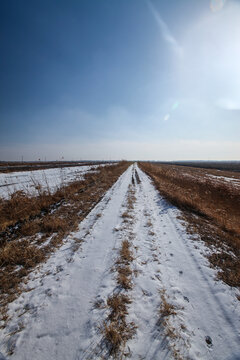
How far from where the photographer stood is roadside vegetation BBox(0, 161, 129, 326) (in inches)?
105

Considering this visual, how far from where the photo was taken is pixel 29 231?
13.4 ft

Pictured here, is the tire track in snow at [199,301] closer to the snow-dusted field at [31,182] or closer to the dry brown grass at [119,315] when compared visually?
the dry brown grass at [119,315]

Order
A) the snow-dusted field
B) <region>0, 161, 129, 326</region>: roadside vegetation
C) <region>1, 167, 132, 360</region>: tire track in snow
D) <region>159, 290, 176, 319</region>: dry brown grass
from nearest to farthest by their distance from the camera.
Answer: <region>1, 167, 132, 360</region>: tire track in snow → <region>159, 290, 176, 319</region>: dry brown grass → <region>0, 161, 129, 326</region>: roadside vegetation → the snow-dusted field

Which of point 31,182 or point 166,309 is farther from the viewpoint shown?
point 31,182

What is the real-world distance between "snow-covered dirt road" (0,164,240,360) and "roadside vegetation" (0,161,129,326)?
0.30 meters

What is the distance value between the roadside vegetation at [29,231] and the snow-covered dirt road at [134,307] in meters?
0.30

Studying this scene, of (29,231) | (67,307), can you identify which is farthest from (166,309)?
(29,231)

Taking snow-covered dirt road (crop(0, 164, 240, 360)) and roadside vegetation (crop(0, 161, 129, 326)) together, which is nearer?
snow-covered dirt road (crop(0, 164, 240, 360))

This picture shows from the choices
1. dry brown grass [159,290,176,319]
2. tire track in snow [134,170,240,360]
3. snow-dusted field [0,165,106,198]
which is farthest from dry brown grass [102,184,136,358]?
snow-dusted field [0,165,106,198]

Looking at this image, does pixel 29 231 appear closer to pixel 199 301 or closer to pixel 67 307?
Result: pixel 67 307

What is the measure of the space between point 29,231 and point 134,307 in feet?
11.8

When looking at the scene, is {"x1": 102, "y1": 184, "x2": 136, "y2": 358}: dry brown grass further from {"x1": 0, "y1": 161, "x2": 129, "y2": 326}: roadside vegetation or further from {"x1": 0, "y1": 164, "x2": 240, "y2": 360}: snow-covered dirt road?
{"x1": 0, "y1": 161, "x2": 129, "y2": 326}: roadside vegetation

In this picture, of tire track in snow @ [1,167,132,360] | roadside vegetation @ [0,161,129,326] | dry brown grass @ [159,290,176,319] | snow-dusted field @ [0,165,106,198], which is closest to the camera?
tire track in snow @ [1,167,132,360]

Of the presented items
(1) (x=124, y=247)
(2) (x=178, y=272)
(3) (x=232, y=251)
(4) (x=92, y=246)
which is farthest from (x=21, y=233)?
(3) (x=232, y=251)
